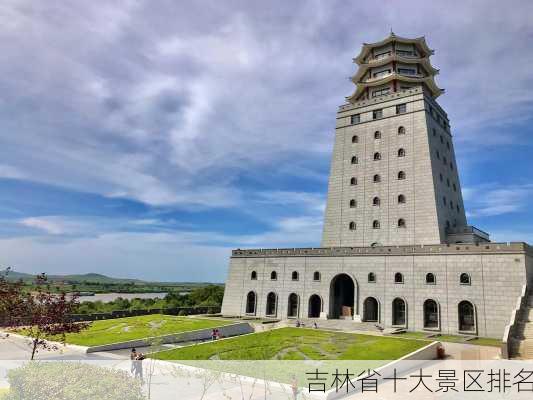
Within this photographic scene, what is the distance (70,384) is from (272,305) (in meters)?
32.6

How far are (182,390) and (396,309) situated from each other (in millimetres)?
24153

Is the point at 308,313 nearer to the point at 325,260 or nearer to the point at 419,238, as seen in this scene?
the point at 325,260

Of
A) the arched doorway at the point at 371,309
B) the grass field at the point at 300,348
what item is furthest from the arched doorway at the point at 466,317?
the grass field at the point at 300,348

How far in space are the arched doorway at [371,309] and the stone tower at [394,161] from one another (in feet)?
20.8

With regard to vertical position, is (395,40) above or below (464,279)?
above

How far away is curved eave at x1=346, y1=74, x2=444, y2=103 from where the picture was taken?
45719 mm

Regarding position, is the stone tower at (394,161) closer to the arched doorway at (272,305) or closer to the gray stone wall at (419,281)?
the gray stone wall at (419,281)

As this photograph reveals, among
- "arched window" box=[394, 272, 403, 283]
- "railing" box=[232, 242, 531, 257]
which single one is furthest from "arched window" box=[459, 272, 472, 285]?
"arched window" box=[394, 272, 403, 283]

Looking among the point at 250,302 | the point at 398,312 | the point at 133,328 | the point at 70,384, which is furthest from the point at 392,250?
the point at 70,384

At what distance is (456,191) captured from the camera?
1797 inches

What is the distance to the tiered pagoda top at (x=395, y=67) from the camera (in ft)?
152

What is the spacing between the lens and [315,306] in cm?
4050

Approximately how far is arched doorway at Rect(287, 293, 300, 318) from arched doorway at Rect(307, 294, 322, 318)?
60.2 inches

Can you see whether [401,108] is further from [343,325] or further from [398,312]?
[343,325]
